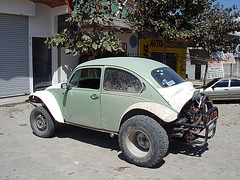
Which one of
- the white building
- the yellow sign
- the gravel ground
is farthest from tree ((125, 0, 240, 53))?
the gravel ground

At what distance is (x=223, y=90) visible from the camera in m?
11.0

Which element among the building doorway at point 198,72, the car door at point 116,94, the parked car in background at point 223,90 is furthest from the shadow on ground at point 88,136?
the building doorway at point 198,72

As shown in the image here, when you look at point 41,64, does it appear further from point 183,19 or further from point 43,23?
point 183,19

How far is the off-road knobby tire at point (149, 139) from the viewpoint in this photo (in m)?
4.20

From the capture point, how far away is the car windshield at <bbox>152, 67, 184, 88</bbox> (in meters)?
4.76

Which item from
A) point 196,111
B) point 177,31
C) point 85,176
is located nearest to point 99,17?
point 177,31

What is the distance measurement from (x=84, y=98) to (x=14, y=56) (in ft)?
20.5

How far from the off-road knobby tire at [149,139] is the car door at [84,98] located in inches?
29.8

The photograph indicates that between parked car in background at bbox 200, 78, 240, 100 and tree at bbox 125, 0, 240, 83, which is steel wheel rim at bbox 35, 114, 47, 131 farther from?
parked car in background at bbox 200, 78, 240, 100

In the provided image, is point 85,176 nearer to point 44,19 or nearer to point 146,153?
point 146,153

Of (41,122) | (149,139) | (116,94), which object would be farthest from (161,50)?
(149,139)

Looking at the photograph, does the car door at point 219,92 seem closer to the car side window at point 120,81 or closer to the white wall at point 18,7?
the car side window at point 120,81

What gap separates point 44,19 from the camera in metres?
11.0

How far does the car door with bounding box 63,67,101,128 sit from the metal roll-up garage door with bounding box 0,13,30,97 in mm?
5499
